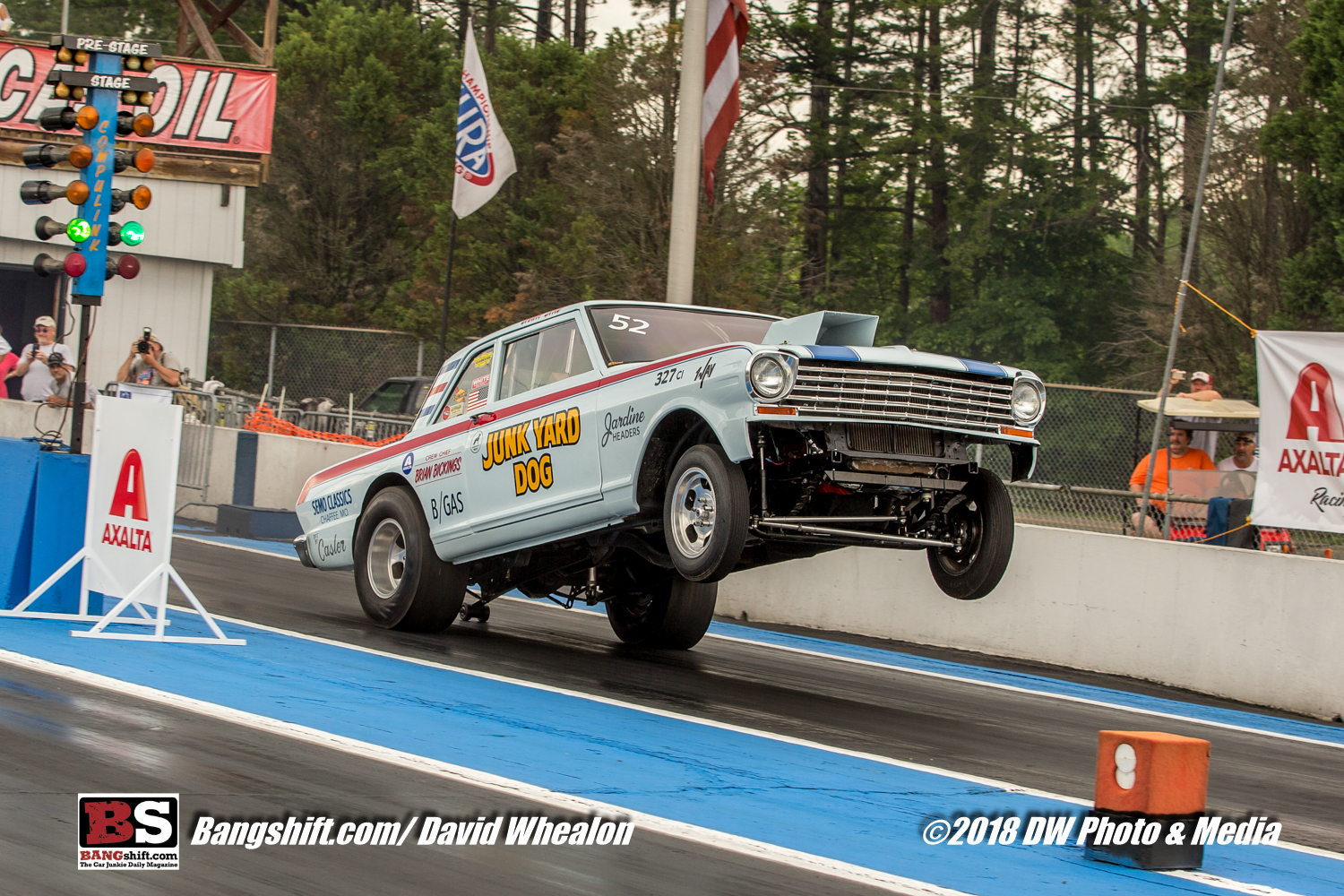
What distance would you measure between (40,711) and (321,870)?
2.52 meters

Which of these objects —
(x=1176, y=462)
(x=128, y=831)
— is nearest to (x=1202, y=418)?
(x=1176, y=462)

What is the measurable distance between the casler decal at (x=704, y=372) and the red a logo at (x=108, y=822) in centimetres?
375

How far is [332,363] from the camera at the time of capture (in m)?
28.8

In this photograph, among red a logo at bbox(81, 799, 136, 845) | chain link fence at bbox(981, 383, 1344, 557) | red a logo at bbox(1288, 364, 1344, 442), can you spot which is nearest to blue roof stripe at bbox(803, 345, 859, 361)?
red a logo at bbox(81, 799, 136, 845)

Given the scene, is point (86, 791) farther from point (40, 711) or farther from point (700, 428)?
point (700, 428)

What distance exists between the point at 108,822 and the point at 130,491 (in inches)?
174

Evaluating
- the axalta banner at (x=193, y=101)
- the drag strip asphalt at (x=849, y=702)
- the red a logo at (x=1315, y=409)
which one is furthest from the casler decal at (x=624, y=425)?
the axalta banner at (x=193, y=101)

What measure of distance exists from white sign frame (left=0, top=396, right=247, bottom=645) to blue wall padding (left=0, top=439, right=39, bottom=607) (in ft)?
0.56

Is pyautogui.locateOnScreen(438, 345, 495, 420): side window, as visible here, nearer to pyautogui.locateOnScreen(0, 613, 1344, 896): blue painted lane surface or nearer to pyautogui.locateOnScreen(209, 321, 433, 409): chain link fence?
pyautogui.locateOnScreen(0, 613, 1344, 896): blue painted lane surface

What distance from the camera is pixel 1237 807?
6500 mm

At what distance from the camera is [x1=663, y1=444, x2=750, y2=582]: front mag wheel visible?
23.9 feet

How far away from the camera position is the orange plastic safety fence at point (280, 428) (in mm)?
18953

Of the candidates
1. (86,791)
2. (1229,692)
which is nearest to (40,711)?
(86,791)

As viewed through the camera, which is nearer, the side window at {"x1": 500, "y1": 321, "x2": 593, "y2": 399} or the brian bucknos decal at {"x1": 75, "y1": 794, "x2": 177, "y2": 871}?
the brian bucknos decal at {"x1": 75, "y1": 794, "x2": 177, "y2": 871}
